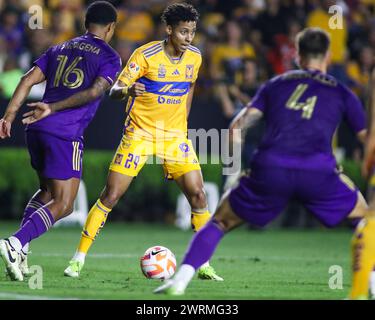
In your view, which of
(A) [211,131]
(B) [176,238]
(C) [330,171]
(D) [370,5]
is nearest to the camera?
(C) [330,171]

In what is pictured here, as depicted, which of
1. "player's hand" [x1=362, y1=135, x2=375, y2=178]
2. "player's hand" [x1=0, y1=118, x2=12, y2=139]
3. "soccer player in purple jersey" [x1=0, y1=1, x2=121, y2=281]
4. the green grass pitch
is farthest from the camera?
"soccer player in purple jersey" [x1=0, y1=1, x2=121, y2=281]

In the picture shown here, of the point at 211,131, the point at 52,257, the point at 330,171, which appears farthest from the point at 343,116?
the point at 211,131

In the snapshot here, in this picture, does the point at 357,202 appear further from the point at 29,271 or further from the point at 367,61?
the point at 367,61

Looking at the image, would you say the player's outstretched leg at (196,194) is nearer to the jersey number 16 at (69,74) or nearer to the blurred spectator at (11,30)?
the jersey number 16 at (69,74)

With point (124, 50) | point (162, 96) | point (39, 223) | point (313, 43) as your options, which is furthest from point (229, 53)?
point (313, 43)

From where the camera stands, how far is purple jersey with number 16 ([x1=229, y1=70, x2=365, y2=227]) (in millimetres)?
7645

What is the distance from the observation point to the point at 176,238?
15.1 metres

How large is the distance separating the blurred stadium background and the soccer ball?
22.1ft

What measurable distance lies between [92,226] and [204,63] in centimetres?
830

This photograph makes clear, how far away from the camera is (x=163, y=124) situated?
34.1 feet

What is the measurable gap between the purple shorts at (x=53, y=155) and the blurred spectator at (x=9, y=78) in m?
7.29

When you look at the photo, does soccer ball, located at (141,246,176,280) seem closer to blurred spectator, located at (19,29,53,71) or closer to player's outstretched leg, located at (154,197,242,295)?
player's outstretched leg, located at (154,197,242,295)

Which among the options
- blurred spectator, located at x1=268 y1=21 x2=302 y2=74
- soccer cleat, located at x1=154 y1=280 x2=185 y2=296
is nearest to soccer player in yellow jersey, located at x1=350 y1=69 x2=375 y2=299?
soccer cleat, located at x1=154 y1=280 x2=185 y2=296
